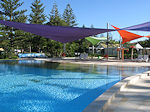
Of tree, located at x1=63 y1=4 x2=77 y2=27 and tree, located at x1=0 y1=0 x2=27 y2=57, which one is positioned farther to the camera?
tree, located at x1=63 y1=4 x2=77 y2=27

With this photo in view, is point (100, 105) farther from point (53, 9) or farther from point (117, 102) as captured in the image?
point (53, 9)

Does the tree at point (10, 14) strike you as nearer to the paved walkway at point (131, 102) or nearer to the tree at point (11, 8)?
the tree at point (11, 8)

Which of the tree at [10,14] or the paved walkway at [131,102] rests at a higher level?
the tree at [10,14]

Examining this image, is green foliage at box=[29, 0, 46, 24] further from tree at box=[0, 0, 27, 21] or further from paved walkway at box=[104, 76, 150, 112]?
paved walkway at box=[104, 76, 150, 112]

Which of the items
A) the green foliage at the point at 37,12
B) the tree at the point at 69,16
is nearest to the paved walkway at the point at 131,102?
the green foliage at the point at 37,12

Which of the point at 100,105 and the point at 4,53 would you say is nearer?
the point at 100,105

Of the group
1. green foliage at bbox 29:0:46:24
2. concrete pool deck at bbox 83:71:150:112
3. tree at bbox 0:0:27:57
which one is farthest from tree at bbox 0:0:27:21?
concrete pool deck at bbox 83:71:150:112

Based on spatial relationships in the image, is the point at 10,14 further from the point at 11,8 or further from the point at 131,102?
the point at 131,102

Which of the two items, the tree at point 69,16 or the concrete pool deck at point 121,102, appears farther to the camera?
the tree at point 69,16

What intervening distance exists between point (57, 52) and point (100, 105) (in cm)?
1914

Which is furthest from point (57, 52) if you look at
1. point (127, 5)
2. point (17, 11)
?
point (127, 5)

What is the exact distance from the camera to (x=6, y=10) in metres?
20.8

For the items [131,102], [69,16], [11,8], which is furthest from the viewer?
[69,16]

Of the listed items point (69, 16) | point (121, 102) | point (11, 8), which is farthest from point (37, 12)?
point (121, 102)
